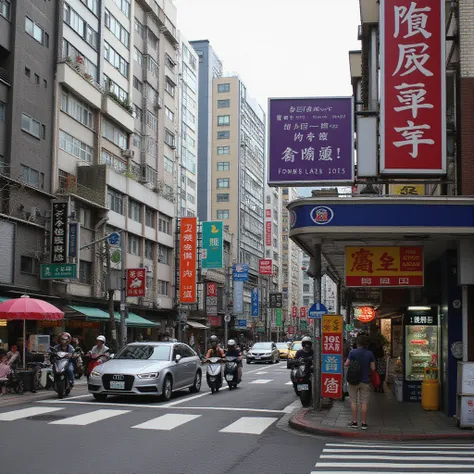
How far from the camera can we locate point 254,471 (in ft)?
29.7

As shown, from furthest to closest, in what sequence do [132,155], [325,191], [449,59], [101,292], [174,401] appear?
[132,155]
[101,292]
[174,401]
[449,59]
[325,191]

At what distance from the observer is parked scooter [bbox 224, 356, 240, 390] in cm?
2295

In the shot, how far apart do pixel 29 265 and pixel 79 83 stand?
11.9 metres

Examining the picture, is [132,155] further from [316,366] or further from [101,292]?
[316,366]

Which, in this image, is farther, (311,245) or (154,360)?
(154,360)

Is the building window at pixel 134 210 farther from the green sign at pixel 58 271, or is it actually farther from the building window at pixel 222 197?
the building window at pixel 222 197

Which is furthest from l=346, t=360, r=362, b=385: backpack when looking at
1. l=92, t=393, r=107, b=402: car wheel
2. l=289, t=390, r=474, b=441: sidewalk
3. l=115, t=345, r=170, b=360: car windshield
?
l=92, t=393, r=107, b=402: car wheel

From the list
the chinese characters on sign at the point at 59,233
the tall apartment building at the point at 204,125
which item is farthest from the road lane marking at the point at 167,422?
the tall apartment building at the point at 204,125

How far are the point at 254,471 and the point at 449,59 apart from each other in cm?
1207

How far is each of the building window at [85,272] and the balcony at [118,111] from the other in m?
10.1

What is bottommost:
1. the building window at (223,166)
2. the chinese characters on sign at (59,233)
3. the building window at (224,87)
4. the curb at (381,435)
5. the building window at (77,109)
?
the curb at (381,435)

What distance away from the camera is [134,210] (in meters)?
50.2

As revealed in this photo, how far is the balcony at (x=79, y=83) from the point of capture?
126 ft

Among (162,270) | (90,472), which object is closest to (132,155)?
(162,270)
